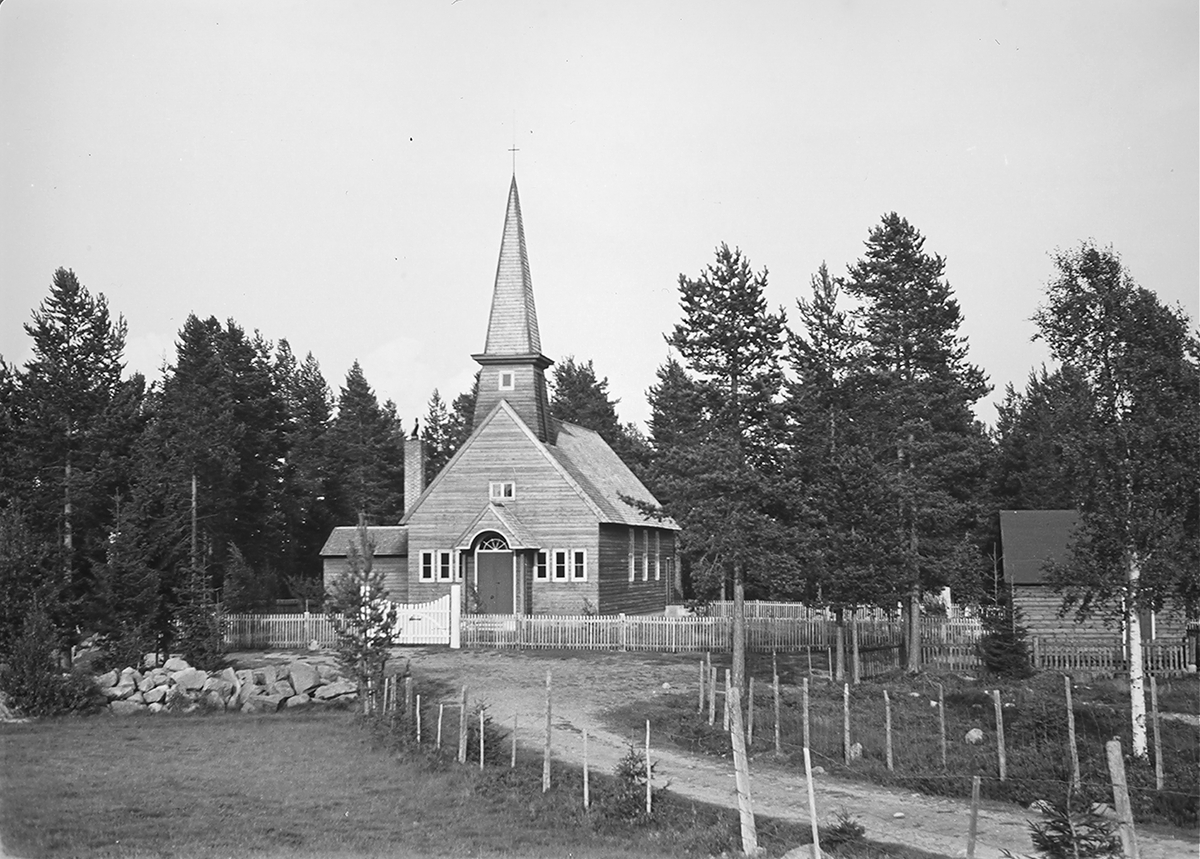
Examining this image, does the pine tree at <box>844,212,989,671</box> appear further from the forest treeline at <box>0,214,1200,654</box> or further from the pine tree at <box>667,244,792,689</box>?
the pine tree at <box>667,244,792,689</box>

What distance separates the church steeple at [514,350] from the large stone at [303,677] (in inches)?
808

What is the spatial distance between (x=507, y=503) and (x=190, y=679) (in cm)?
1910

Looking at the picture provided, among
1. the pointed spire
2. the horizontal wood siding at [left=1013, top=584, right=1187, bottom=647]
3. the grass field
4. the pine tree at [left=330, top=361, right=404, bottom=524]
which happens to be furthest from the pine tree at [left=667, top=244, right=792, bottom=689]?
the pine tree at [left=330, top=361, right=404, bottom=524]

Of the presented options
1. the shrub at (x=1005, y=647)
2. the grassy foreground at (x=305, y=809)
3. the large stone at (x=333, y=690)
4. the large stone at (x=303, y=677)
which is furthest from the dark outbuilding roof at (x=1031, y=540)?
the grassy foreground at (x=305, y=809)

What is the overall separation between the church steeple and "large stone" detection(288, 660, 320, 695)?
20.5 m

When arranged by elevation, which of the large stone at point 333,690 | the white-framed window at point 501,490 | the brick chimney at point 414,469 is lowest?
the large stone at point 333,690

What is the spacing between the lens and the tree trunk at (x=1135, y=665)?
1755 cm

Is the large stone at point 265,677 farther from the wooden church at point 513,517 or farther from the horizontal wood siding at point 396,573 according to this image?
the horizontal wood siding at point 396,573

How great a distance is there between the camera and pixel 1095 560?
1858cm

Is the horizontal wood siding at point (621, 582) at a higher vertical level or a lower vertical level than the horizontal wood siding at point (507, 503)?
lower

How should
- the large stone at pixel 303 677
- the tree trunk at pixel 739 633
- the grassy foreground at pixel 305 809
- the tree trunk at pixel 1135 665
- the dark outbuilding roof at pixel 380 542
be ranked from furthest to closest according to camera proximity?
the dark outbuilding roof at pixel 380 542 < the tree trunk at pixel 739 633 < the large stone at pixel 303 677 < the tree trunk at pixel 1135 665 < the grassy foreground at pixel 305 809

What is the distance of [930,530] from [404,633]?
57.8 feet

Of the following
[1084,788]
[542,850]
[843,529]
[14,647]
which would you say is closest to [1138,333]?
[1084,788]

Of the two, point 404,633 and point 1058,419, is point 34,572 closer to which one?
point 404,633
